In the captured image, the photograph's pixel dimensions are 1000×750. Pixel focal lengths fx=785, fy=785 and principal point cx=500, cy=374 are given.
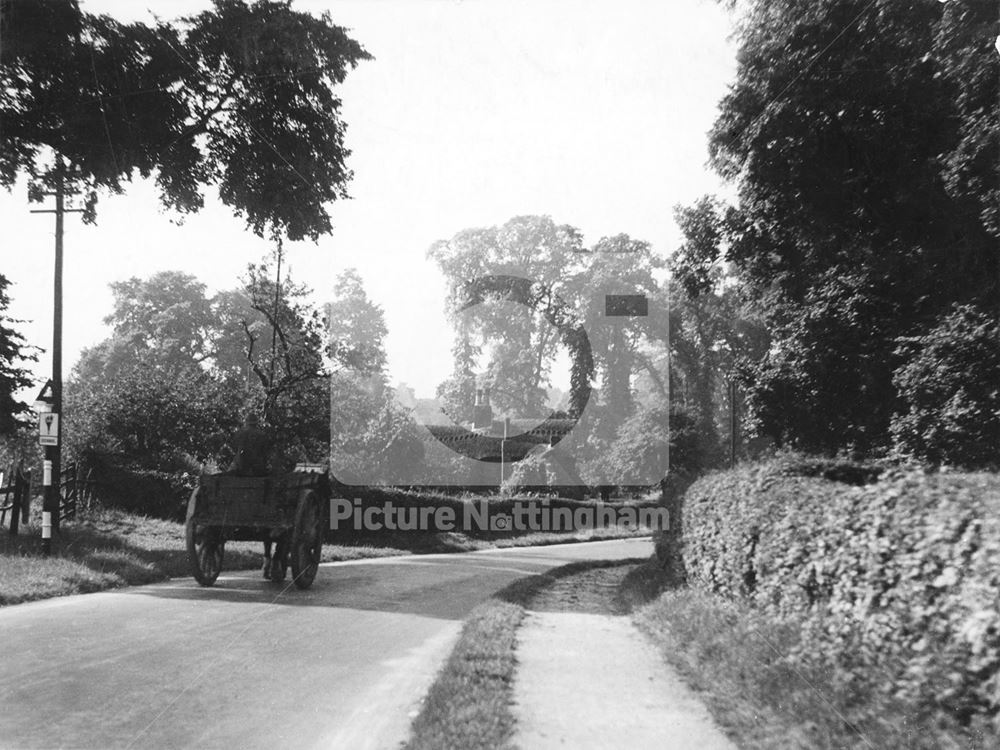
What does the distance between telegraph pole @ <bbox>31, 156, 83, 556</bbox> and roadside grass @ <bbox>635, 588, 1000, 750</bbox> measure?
10.2 m

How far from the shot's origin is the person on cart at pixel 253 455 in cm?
1028

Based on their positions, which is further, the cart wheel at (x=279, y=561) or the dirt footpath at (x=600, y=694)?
the cart wheel at (x=279, y=561)

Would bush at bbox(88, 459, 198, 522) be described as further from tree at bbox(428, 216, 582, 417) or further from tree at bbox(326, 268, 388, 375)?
tree at bbox(428, 216, 582, 417)

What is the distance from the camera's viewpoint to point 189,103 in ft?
43.0

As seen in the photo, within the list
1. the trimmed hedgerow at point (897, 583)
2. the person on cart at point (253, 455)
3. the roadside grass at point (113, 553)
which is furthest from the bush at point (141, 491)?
the trimmed hedgerow at point (897, 583)

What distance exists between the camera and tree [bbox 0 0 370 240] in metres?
11.5

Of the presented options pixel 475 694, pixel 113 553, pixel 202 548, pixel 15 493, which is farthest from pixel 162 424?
pixel 475 694

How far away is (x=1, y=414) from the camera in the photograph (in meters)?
15.7

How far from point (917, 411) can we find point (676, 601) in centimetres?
560

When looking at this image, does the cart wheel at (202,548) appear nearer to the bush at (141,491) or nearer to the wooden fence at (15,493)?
the wooden fence at (15,493)

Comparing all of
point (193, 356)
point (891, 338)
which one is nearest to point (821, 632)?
point (891, 338)

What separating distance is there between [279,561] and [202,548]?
99 cm

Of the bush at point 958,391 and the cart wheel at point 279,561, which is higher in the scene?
the bush at point 958,391

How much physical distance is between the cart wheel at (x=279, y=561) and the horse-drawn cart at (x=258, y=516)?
0.01 meters
